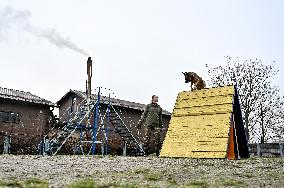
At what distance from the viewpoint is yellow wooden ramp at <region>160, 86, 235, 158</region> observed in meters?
7.71

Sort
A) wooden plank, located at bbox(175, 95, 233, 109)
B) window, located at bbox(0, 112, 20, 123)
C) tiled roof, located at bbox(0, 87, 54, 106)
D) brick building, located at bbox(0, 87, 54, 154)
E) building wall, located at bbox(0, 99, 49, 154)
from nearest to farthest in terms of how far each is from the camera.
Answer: wooden plank, located at bbox(175, 95, 233, 109), building wall, located at bbox(0, 99, 49, 154), brick building, located at bbox(0, 87, 54, 154), window, located at bbox(0, 112, 20, 123), tiled roof, located at bbox(0, 87, 54, 106)

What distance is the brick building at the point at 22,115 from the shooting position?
77.0 feet

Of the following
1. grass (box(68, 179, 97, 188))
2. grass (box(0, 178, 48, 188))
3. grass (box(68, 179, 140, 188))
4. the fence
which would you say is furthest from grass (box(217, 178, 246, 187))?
the fence

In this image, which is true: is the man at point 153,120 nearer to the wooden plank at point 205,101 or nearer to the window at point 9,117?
the wooden plank at point 205,101

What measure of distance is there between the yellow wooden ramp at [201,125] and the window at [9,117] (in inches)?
694

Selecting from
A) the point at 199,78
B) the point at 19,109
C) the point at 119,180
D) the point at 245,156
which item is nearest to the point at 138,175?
the point at 119,180

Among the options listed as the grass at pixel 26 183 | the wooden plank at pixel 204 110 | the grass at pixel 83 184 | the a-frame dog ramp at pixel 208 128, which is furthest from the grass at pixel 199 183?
the wooden plank at pixel 204 110

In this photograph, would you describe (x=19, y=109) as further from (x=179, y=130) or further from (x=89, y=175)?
(x=89, y=175)

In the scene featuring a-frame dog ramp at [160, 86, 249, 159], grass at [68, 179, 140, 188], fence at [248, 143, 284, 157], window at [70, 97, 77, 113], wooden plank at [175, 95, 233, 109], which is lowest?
fence at [248, 143, 284, 157]

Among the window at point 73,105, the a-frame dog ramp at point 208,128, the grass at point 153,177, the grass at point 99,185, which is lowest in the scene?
the grass at point 153,177

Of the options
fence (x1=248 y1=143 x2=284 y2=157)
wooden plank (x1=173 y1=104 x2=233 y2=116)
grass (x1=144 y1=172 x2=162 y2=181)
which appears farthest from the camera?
fence (x1=248 y1=143 x2=284 y2=157)

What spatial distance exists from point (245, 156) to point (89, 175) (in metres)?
5.44

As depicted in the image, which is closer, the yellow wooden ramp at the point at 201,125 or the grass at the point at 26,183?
the grass at the point at 26,183

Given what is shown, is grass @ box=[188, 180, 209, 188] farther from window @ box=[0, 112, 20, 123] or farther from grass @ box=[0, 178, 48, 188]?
window @ box=[0, 112, 20, 123]
